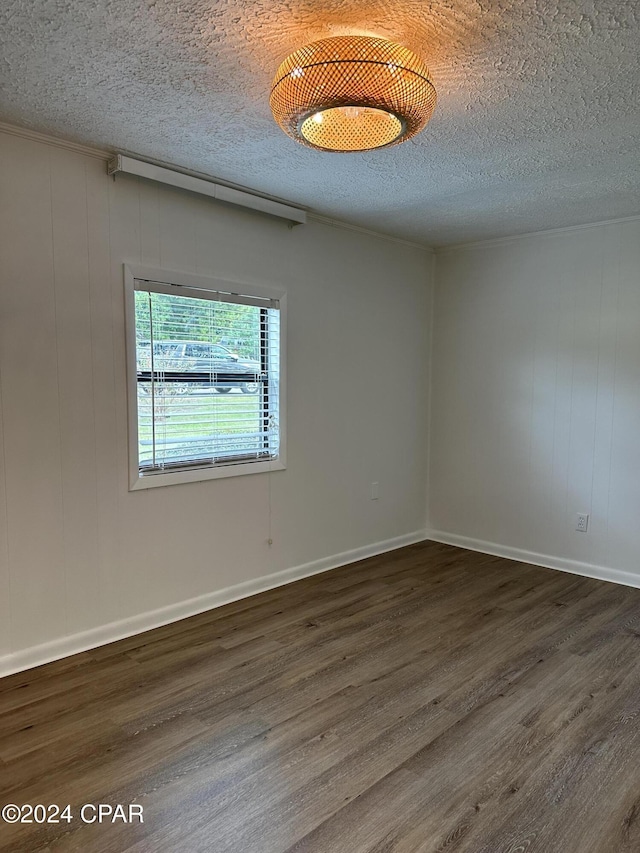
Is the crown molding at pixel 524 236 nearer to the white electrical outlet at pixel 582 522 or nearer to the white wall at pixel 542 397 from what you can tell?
the white wall at pixel 542 397

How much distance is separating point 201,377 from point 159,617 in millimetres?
1329

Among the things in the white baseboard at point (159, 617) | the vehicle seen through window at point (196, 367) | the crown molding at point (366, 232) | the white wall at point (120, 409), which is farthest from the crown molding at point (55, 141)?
the white baseboard at point (159, 617)

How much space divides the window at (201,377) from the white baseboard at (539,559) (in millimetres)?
1826

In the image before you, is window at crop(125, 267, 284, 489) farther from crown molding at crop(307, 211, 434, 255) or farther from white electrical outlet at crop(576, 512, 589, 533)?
Answer: white electrical outlet at crop(576, 512, 589, 533)

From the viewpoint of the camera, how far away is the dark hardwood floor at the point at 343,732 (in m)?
1.71

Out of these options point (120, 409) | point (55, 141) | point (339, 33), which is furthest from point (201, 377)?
point (339, 33)

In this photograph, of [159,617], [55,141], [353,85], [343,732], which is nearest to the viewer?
[353,85]

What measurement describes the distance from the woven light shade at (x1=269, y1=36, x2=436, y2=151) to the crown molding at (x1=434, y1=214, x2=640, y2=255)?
95.6 inches

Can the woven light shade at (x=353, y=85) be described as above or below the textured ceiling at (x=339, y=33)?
below

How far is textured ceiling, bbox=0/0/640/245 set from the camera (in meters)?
1.67

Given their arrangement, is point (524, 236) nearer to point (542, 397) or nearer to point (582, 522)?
point (542, 397)

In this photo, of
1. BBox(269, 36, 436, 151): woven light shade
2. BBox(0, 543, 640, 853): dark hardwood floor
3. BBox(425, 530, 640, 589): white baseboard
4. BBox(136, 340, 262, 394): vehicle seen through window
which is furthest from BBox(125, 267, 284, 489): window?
BBox(425, 530, 640, 589): white baseboard

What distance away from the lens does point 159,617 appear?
3119 millimetres

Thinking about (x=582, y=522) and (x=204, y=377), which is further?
(x=582, y=522)
